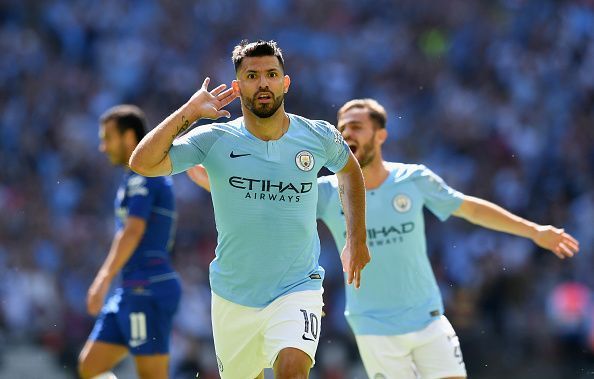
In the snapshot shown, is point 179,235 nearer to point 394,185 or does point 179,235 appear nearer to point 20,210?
point 20,210

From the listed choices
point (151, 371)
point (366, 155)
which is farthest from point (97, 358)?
point (366, 155)

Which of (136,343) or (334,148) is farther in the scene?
(136,343)

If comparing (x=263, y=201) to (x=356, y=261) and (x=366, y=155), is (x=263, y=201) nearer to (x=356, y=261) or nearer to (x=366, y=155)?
(x=356, y=261)


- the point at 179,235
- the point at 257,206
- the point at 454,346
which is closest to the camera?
the point at 257,206

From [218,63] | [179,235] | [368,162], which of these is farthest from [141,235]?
[218,63]

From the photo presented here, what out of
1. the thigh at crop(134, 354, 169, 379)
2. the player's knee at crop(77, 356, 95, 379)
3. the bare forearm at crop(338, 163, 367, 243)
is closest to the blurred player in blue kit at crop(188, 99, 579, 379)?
the bare forearm at crop(338, 163, 367, 243)

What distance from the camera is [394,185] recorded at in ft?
26.3

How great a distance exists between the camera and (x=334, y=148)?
6.64 metres

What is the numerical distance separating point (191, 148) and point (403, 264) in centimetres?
220

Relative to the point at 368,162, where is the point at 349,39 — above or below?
above

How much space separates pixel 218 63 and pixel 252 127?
530 inches

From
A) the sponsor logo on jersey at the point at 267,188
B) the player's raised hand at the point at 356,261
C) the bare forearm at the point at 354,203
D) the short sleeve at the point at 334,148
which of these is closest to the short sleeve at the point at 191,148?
the sponsor logo on jersey at the point at 267,188

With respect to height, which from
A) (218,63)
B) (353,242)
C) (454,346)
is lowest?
(454,346)

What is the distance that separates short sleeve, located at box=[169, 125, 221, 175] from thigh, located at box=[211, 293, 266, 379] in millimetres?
919
